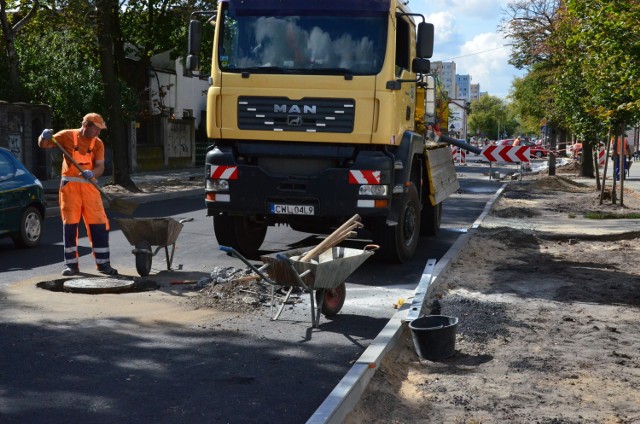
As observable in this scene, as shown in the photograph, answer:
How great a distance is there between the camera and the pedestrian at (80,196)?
9867 mm

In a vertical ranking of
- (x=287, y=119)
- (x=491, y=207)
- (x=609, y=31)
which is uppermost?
(x=609, y=31)

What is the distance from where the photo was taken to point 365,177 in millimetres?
10531

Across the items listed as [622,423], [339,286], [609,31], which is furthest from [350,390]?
[609,31]

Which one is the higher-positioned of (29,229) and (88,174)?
(88,174)

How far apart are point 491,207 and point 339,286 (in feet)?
45.2

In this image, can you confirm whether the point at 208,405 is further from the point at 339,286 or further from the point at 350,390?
the point at 339,286

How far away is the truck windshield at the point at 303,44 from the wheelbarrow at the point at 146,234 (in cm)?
226

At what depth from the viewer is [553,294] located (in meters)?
9.47

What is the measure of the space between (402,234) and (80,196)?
400 cm

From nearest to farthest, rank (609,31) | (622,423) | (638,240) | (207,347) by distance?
(622,423) < (207,347) < (609,31) < (638,240)

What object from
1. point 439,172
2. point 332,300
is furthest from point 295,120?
point 439,172

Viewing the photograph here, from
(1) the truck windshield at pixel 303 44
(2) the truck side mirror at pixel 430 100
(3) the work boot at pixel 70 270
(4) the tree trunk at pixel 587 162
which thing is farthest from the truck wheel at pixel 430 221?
(4) the tree trunk at pixel 587 162

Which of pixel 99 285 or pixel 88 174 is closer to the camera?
pixel 99 285

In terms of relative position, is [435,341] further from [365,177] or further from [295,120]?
[295,120]
